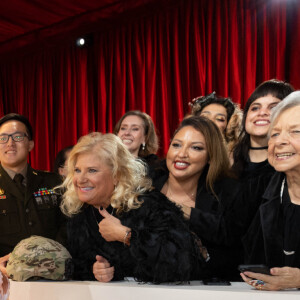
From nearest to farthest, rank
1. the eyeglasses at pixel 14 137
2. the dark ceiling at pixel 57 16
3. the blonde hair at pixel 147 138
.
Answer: the eyeglasses at pixel 14 137
the blonde hair at pixel 147 138
the dark ceiling at pixel 57 16

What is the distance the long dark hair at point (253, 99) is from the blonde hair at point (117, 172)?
77 cm

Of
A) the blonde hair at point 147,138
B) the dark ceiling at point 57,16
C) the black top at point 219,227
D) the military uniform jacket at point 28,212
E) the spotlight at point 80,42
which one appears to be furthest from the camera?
the spotlight at point 80,42

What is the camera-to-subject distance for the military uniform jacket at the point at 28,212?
285cm

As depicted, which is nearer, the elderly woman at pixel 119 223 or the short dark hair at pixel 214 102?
the elderly woman at pixel 119 223

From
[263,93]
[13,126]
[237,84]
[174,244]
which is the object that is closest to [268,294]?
[174,244]

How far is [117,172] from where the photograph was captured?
196 centimetres

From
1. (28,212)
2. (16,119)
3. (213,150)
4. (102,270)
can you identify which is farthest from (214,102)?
(102,270)

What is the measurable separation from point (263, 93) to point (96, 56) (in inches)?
126

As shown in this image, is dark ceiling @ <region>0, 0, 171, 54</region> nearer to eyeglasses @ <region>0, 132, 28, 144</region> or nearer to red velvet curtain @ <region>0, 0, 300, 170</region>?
red velvet curtain @ <region>0, 0, 300, 170</region>

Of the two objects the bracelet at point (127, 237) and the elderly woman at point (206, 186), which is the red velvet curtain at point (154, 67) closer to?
the elderly woman at point (206, 186)

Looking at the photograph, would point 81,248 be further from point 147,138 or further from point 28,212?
point 147,138

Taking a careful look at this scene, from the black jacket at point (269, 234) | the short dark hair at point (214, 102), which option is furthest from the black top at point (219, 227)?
the short dark hair at point (214, 102)

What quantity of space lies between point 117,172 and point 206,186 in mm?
550

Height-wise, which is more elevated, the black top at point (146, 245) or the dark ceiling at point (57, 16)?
the dark ceiling at point (57, 16)
